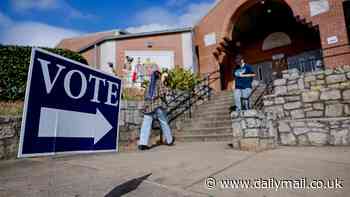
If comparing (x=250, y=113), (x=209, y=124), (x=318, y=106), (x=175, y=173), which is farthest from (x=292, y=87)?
(x=175, y=173)

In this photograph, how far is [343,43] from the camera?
7.72 m

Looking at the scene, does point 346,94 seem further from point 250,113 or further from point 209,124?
point 209,124

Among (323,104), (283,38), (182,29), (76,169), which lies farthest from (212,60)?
(76,169)

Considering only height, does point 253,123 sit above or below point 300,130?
above

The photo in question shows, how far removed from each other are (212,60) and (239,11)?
107 inches

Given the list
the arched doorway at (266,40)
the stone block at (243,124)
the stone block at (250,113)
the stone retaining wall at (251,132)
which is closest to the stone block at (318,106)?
the stone retaining wall at (251,132)

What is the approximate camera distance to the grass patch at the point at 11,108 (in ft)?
16.7

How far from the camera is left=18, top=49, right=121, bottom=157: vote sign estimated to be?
1.08m

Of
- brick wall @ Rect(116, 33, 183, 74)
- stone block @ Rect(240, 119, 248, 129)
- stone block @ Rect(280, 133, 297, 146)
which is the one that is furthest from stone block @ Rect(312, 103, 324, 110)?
brick wall @ Rect(116, 33, 183, 74)

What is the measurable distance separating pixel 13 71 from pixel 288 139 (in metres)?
7.75

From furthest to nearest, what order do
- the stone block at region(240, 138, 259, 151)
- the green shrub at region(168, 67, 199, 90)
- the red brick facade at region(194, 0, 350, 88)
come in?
the green shrub at region(168, 67, 199, 90) < the red brick facade at region(194, 0, 350, 88) < the stone block at region(240, 138, 259, 151)

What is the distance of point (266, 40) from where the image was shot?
12422 millimetres

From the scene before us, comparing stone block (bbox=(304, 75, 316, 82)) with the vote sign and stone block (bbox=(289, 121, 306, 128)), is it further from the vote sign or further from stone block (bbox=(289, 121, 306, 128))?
the vote sign

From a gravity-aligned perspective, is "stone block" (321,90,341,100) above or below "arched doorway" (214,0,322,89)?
below
